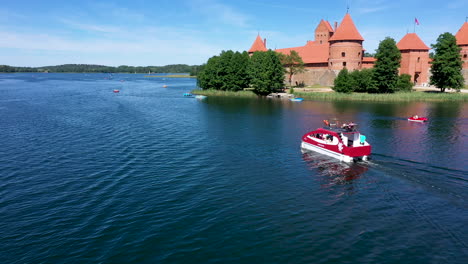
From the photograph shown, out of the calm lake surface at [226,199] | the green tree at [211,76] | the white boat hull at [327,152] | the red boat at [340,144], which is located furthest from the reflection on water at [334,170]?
the green tree at [211,76]

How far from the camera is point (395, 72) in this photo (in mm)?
78000

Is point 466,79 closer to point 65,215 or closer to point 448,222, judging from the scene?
point 448,222

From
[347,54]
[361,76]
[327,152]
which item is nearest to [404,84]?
[361,76]

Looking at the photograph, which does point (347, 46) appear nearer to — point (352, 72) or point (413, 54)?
point (352, 72)

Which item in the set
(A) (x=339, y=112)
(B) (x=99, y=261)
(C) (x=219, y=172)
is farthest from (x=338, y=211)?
(A) (x=339, y=112)

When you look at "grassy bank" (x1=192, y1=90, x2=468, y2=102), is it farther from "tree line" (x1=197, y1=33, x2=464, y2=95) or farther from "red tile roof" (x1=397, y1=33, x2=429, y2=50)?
"red tile roof" (x1=397, y1=33, x2=429, y2=50)

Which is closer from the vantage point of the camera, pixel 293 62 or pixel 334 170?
pixel 334 170

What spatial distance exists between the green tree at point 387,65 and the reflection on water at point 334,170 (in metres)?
56.3

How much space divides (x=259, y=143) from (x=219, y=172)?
10204 millimetres

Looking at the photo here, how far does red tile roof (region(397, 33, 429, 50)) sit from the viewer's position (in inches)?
3465

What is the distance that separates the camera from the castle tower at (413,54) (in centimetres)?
8825

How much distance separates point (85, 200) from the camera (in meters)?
19.3

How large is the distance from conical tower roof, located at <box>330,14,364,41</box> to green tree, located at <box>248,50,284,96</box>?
19.1m

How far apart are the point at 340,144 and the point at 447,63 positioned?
2561 inches
